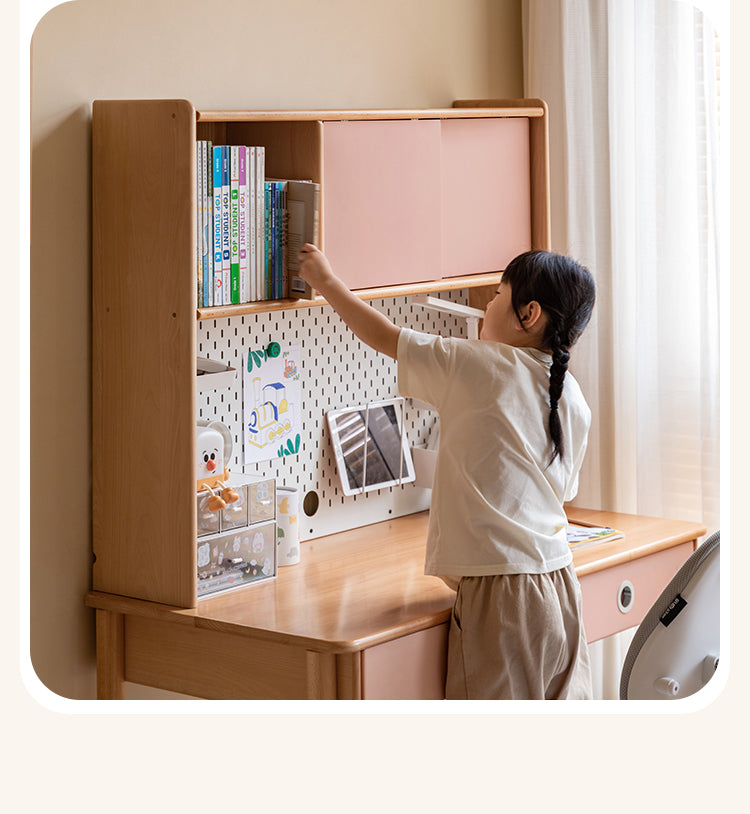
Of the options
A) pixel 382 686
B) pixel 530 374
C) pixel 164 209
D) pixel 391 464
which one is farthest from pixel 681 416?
pixel 164 209

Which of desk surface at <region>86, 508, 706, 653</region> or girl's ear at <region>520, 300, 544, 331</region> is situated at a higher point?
girl's ear at <region>520, 300, 544, 331</region>

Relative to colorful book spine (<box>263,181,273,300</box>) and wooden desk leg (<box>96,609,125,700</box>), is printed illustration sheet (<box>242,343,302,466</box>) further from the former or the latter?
wooden desk leg (<box>96,609,125,700</box>)

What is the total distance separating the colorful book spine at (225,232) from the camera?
2.02 m

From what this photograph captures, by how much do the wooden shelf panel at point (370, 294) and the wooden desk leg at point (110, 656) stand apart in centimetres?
53

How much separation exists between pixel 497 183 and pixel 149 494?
1033 millimetres

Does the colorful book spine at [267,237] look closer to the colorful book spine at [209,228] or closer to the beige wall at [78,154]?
the colorful book spine at [209,228]

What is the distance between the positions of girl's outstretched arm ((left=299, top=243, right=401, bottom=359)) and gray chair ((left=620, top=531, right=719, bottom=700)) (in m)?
0.56

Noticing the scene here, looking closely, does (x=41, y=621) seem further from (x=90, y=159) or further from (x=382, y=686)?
(x=90, y=159)

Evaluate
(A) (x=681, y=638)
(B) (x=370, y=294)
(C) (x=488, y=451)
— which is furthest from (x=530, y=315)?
(A) (x=681, y=638)

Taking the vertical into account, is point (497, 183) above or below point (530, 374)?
above

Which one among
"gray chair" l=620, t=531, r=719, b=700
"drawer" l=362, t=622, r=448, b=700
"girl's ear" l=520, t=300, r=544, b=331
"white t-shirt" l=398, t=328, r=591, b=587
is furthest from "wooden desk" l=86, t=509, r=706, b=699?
"girl's ear" l=520, t=300, r=544, b=331

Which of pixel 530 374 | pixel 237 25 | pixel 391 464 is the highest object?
pixel 237 25

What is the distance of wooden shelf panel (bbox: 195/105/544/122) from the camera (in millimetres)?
2029

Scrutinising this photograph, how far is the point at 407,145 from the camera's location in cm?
236
